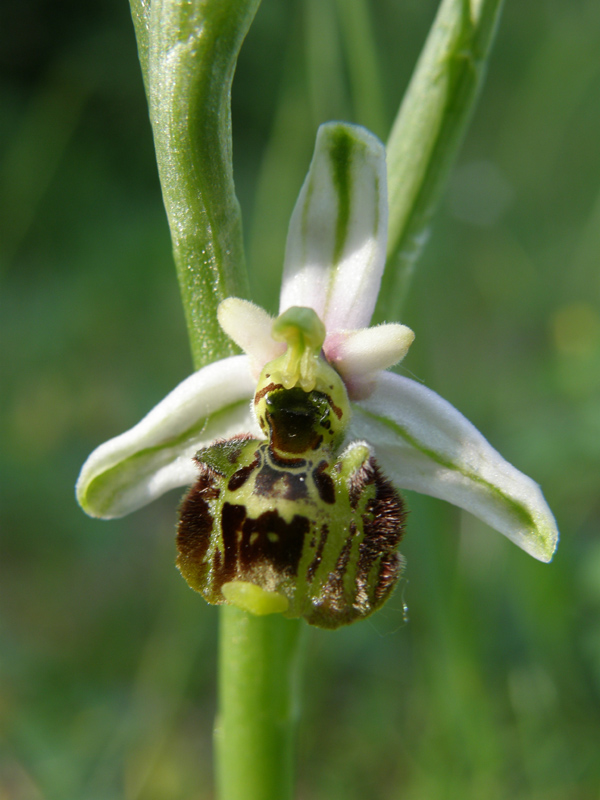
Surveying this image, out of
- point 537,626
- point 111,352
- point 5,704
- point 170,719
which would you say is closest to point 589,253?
point 111,352

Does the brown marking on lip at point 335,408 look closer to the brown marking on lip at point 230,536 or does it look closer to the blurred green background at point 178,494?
the brown marking on lip at point 230,536

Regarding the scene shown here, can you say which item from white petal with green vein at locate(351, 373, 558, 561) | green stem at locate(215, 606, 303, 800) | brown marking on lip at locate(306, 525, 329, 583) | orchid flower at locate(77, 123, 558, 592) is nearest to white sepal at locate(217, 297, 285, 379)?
orchid flower at locate(77, 123, 558, 592)

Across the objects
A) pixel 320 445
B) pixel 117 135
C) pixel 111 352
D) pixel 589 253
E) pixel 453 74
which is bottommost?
pixel 320 445

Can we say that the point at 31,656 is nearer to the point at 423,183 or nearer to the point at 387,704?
the point at 387,704

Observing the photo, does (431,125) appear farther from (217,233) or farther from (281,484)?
(281,484)

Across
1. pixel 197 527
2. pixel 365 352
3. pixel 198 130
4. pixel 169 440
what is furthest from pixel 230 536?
pixel 198 130

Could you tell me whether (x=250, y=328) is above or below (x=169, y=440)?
above
